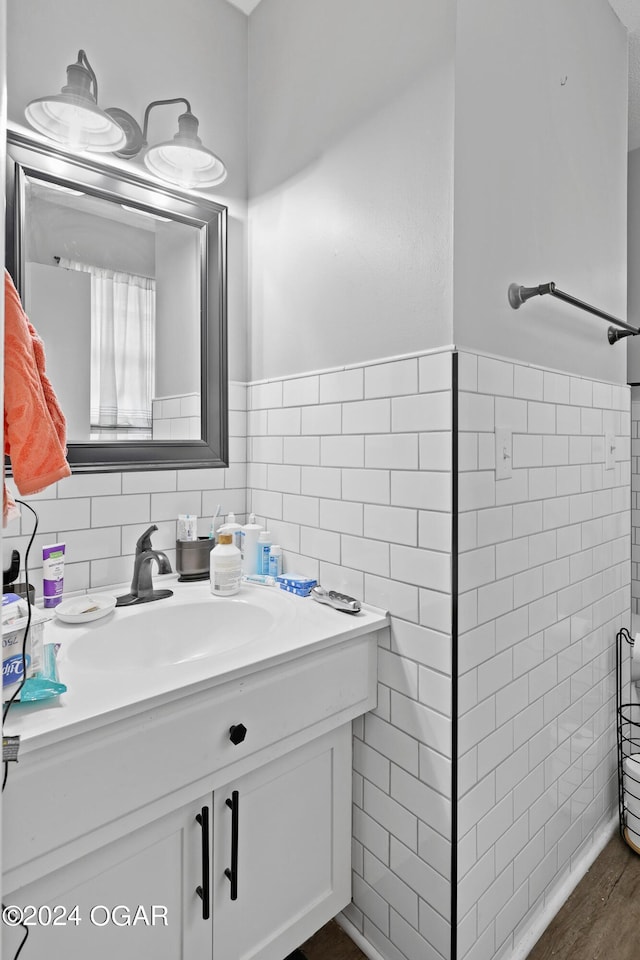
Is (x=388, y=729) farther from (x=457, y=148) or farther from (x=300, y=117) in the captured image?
(x=300, y=117)

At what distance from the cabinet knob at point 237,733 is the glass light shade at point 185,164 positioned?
1412 millimetres

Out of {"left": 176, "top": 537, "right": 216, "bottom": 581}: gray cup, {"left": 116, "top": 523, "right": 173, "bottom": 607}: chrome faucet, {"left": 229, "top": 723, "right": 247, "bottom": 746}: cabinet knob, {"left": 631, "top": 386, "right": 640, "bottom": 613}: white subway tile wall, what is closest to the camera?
{"left": 229, "top": 723, "right": 247, "bottom": 746}: cabinet knob

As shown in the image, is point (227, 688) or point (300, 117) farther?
point (300, 117)

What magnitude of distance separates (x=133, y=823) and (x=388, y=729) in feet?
1.95

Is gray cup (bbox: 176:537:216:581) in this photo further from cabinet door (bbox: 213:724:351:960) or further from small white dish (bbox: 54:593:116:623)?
cabinet door (bbox: 213:724:351:960)

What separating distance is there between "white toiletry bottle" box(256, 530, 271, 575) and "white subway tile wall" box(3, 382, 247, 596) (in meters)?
0.19

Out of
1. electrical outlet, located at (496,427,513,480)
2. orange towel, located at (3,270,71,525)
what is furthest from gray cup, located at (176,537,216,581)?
electrical outlet, located at (496,427,513,480)

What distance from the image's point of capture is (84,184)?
1.35 metres

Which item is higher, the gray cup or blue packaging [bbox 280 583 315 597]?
the gray cup

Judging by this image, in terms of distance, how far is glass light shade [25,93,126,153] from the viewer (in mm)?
1239

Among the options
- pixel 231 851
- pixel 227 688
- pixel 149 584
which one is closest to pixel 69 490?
pixel 149 584

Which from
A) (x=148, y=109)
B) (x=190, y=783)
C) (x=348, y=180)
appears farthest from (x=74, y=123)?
(x=190, y=783)

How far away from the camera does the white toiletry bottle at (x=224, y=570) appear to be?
1.37 m

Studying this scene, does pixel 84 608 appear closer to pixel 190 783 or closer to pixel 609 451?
pixel 190 783
